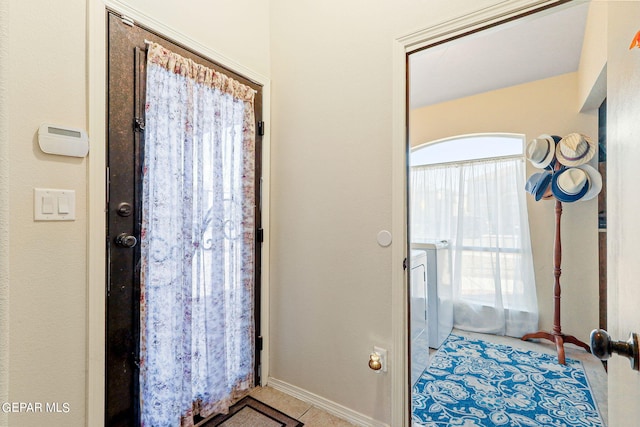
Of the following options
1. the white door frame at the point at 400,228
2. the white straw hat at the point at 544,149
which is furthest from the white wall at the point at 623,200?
A: the white straw hat at the point at 544,149

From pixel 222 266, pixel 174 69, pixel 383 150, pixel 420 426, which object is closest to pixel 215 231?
pixel 222 266

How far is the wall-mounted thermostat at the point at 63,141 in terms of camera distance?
3.75 feet

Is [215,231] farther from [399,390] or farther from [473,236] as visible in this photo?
[473,236]

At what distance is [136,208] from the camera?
4.59 feet

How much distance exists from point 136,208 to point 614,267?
179cm

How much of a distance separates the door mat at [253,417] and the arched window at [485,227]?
2.48 metres

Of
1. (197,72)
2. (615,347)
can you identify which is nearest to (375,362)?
(615,347)

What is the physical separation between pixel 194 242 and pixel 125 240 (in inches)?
13.0

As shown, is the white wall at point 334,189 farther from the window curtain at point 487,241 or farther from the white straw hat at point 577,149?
the window curtain at point 487,241

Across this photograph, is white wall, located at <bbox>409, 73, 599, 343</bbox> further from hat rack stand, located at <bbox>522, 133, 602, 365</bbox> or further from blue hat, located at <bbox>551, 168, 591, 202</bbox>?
blue hat, located at <bbox>551, 168, 591, 202</bbox>

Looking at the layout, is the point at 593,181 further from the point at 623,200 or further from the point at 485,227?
the point at 623,200

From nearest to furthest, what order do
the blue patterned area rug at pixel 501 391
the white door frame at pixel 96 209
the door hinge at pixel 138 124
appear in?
the white door frame at pixel 96 209 → the door hinge at pixel 138 124 → the blue patterned area rug at pixel 501 391

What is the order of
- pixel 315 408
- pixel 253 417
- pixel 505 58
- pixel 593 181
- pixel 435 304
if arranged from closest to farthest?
pixel 253 417
pixel 315 408
pixel 593 181
pixel 505 58
pixel 435 304

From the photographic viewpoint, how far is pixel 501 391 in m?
2.10
